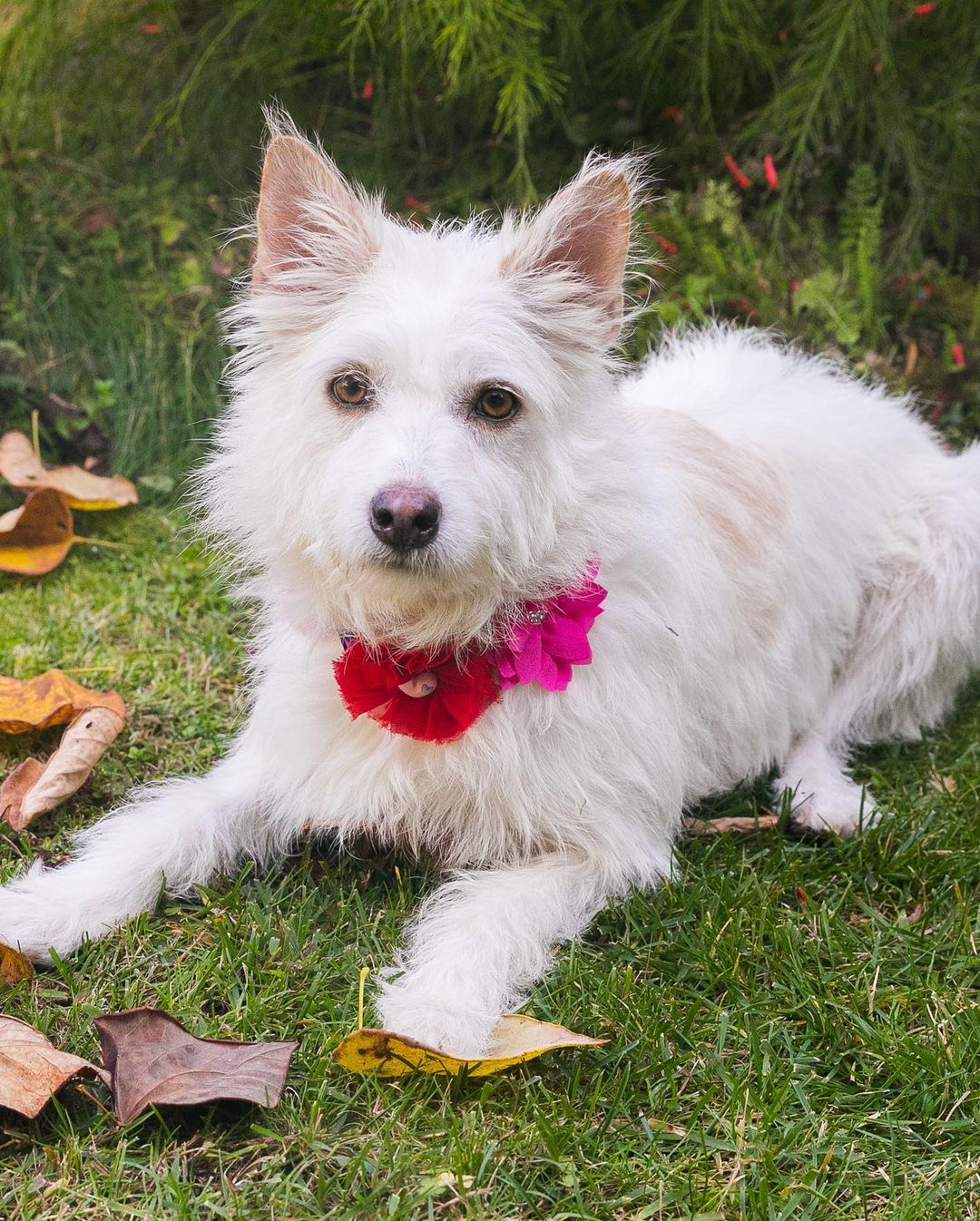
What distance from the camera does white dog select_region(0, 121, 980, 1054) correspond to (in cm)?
250

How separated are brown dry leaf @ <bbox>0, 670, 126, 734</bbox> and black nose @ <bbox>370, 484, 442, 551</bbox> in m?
1.39

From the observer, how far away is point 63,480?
4719mm

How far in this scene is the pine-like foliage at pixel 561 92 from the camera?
5.09 metres

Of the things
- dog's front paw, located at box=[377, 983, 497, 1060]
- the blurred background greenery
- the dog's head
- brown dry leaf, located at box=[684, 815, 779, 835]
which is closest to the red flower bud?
the blurred background greenery

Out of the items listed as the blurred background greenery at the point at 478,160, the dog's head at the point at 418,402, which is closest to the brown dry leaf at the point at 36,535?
the blurred background greenery at the point at 478,160

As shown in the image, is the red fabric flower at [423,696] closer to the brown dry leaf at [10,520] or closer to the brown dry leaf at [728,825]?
the brown dry leaf at [728,825]

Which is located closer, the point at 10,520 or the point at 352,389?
the point at 352,389

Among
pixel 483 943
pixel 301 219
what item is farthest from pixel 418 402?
pixel 483 943

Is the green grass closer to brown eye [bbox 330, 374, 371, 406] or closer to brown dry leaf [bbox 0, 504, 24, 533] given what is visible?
brown eye [bbox 330, 374, 371, 406]

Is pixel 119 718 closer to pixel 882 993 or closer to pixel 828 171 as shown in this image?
pixel 882 993

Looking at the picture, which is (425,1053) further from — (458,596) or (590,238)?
(590,238)

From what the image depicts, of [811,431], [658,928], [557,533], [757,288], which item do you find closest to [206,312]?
[757,288]

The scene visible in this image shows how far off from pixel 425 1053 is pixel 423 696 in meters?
0.79

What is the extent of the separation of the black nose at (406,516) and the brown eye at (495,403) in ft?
1.04
